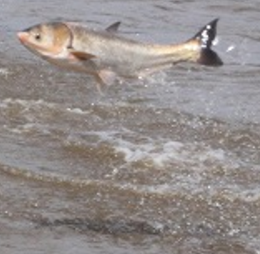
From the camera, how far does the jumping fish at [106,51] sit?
5.77 meters

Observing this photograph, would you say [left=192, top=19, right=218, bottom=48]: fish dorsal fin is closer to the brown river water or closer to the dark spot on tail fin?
the dark spot on tail fin

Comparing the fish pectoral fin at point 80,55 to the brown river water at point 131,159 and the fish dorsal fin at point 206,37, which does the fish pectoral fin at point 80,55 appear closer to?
the fish dorsal fin at point 206,37

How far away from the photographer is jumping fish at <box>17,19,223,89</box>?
577 cm

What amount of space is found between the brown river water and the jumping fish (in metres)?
0.88

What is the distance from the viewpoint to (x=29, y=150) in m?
7.98

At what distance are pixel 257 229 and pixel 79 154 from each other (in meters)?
1.77

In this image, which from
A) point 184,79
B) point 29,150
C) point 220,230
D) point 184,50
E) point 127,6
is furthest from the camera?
point 127,6

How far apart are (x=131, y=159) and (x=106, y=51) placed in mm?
2115

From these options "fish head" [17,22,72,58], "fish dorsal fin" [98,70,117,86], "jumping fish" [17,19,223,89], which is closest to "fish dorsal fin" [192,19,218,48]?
"jumping fish" [17,19,223,89]

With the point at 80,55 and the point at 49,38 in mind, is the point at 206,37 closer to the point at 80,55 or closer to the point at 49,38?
the point at 80,55

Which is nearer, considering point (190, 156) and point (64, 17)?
point (190, 156)

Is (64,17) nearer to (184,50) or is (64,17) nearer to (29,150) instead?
(29,150)

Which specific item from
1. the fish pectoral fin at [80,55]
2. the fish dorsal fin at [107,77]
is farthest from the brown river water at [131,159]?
the fish pectoral fin at [80,55]

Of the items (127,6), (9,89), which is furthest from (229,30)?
(9,89)
